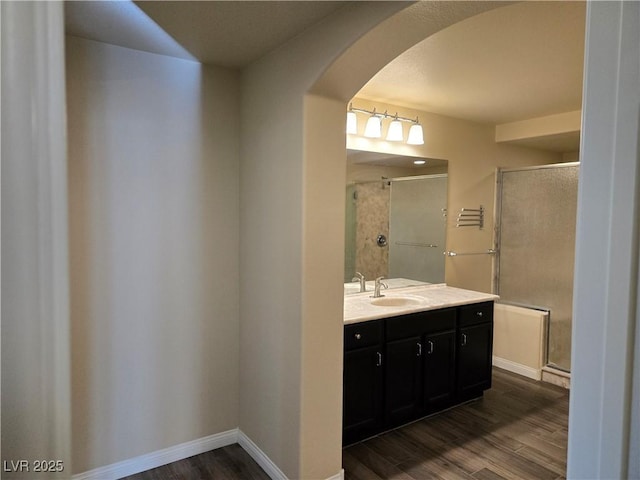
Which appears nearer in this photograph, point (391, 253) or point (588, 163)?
point (588, 163)

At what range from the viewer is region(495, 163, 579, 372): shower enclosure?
3.85m

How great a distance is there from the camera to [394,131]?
334cm

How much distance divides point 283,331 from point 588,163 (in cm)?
192

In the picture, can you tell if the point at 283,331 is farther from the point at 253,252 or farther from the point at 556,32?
the point at 556,32

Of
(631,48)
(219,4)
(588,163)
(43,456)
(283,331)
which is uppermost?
(219,4)

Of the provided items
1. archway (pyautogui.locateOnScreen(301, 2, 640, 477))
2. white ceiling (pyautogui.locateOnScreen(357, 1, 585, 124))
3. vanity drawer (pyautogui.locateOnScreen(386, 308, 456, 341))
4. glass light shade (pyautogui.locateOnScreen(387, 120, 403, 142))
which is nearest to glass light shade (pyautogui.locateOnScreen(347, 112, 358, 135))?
white ceiling (pyautogui.locateOnScreen(357, 1, 585, 124))

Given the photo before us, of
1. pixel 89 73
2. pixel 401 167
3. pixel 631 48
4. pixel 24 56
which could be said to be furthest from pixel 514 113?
pixel 24 56

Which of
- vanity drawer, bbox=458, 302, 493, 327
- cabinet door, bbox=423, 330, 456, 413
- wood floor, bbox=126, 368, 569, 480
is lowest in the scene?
wood floor, bbox=126, 368, 569, 480

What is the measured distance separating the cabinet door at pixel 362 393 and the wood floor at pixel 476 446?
0.14 metres

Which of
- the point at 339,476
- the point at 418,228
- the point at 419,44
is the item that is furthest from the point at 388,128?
the point at 339,476

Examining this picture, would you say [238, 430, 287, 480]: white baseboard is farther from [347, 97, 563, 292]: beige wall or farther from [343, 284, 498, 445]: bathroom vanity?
[347, 97, 563, 292]: beige wall

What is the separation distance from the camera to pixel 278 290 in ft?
7.47

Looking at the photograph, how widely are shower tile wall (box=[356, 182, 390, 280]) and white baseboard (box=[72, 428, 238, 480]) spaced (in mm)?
1554

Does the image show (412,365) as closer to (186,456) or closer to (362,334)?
(362,334)
